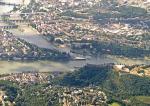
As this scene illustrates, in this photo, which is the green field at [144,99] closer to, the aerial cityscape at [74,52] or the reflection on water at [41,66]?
the aerial cityscape at [74,52]

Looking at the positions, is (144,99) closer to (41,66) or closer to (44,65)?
(41,66)

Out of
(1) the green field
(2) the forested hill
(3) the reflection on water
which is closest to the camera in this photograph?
(1) the green field

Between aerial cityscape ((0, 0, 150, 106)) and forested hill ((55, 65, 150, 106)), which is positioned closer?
aerial cityscape ((0, 0, 150, 106))

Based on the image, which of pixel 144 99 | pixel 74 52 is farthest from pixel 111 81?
pixel 74 52

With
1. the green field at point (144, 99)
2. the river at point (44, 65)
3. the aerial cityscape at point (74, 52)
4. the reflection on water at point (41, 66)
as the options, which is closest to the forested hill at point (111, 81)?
the aerial cityscape at point (74, 52)

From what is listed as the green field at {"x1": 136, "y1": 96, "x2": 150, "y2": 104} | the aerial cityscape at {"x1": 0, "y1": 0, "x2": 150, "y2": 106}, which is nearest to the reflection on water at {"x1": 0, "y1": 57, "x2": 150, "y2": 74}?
the aerial cityscape at {"x1": 0, "y1": 0, "x2": 150, "y2": 106}

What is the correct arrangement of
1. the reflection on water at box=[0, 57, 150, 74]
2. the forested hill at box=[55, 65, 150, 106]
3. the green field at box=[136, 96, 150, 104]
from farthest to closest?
the reflection on water at box=[0, 57, 150, 74], the forested hill at box=[55, 65, 150, 106], the green field at box=[136, 96, 150, 104]

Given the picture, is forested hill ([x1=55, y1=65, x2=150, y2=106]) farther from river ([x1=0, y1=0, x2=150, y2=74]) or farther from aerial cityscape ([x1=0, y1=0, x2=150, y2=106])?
river ([x1=0, y1=0, x2=150, y2=74])

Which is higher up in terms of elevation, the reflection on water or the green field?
the reflection on water

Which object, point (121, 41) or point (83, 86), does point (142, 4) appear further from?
point (83, 86)
